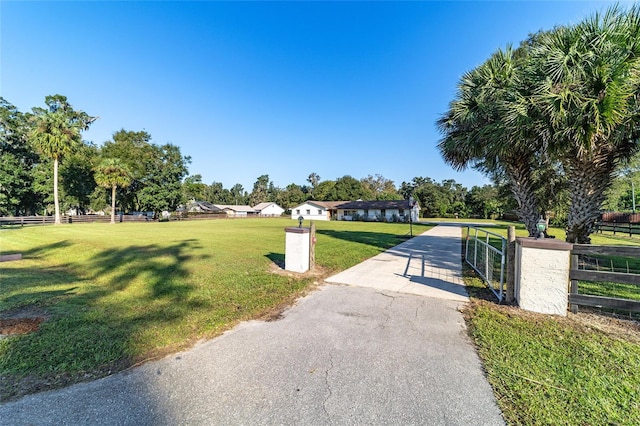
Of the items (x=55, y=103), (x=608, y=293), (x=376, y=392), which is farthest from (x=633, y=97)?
(x=55, y=103)

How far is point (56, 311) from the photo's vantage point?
4.46 metres

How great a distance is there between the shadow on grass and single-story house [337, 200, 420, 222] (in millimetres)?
38054

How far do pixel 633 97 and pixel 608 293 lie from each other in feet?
15.4

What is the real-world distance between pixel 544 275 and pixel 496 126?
5716 millimetres

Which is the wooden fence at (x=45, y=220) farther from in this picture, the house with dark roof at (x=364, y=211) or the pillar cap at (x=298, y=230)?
the pillar cap at (x=298, y=230)

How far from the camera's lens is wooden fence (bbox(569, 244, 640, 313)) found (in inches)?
158

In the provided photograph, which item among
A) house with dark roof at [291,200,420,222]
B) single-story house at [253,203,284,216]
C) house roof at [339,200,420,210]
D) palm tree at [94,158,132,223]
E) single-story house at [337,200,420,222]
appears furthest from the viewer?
single-story house at [253,203,284,216]

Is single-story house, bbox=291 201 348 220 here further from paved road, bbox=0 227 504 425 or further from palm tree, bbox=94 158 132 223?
paved road, bbox=0 227 504 425

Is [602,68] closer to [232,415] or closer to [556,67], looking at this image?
[556,67]

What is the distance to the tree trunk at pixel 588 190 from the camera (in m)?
7.76

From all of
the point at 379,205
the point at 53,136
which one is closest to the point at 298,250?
the point at 53,136

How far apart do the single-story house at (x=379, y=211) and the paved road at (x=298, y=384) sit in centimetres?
3970

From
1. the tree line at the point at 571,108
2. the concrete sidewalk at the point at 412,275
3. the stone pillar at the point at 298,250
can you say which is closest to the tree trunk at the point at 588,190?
the tree line at the point at 571,108

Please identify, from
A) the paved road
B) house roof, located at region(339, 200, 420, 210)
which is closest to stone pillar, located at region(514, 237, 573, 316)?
the paved road
